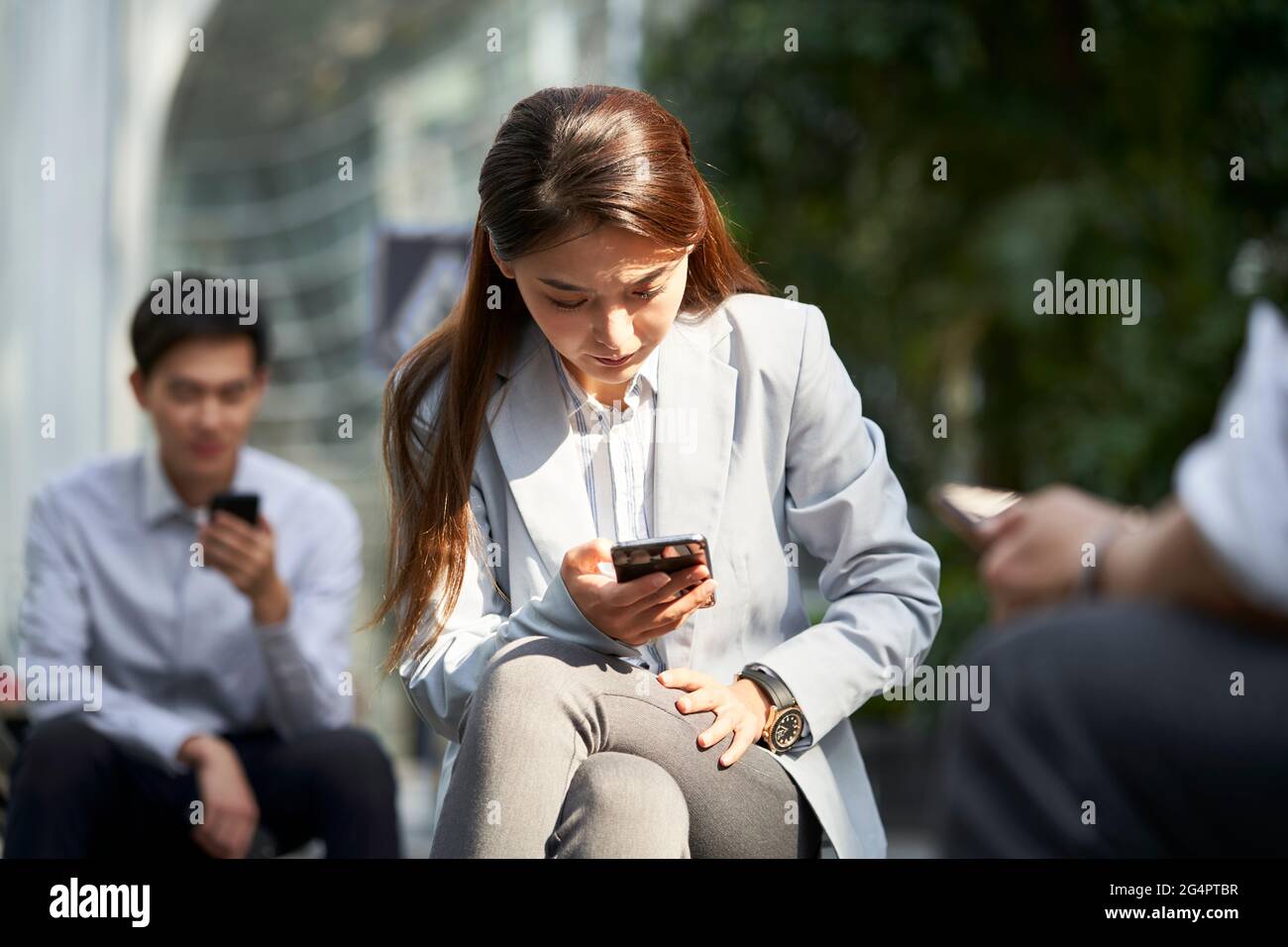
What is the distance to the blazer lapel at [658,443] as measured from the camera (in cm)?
197

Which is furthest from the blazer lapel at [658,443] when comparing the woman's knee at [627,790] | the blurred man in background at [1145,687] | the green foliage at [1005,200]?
the green foliage at [1005,200]

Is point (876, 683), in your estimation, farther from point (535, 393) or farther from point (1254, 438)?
point (1254, 438)

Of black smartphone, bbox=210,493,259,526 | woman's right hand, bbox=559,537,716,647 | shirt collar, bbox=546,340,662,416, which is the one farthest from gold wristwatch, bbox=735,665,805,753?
black smartphone, bbox=210,493,259,526

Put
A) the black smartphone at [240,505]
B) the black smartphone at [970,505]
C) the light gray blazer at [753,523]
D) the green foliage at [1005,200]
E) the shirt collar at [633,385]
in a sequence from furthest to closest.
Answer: the green foliage at [1005,200] → the black smartphone at [240,505] → the shirt collar at [633,385] → the light gray blazer at [753,523] → the black smartphone at [970,505]

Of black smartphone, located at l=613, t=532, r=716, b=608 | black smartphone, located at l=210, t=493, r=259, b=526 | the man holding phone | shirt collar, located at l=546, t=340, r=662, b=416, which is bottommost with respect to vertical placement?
the man holding phone

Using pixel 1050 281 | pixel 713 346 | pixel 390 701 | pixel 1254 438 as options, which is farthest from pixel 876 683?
pixel 390 701

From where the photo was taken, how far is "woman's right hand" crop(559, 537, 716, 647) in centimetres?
173

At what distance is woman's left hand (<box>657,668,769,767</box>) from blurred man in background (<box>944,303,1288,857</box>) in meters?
0.48

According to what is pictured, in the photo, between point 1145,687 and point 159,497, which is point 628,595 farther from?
point 159,497

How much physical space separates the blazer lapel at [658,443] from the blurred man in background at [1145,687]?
685 millimetres

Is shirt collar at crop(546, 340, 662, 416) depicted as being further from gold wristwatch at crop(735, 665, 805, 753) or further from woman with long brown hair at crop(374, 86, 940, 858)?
gold wristwatch at crop(735, 665, 805, 753)

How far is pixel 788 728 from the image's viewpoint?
6.11 feet

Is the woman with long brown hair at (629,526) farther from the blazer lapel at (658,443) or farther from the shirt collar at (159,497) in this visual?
the shirt collar at (159,497)

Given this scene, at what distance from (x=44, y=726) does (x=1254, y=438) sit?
2049 mm
